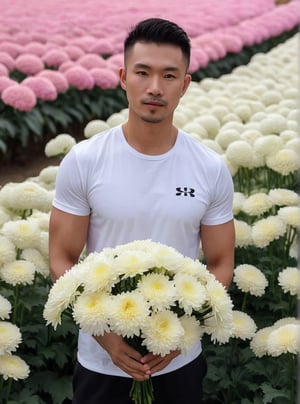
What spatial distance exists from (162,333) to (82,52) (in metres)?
8.55

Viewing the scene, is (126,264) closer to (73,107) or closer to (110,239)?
(110,239)

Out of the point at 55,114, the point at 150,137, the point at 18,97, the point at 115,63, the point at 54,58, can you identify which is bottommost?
the point at 55,114

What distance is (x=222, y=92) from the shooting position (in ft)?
22.9

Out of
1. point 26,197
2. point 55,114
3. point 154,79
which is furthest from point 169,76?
point 55,114

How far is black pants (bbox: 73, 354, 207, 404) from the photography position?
2.30 metres

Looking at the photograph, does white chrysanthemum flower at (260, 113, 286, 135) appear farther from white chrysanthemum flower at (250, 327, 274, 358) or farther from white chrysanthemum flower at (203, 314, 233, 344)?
white chrysanthemum flower at (203, 314, 233, 344)

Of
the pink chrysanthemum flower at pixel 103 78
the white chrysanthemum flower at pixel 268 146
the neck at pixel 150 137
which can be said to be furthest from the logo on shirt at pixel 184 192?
the pink chrysanthemum flower at pixel 103 78

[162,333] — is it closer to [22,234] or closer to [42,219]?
[22,234]

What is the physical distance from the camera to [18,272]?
2.85 meters

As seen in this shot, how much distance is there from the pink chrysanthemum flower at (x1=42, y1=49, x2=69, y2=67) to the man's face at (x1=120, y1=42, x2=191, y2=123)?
23.9 feet

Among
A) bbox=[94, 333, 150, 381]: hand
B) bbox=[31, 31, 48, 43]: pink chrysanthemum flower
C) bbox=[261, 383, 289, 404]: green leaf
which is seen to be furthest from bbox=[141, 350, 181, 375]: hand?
bbox=[31, 31, 48, 43]: pink chrysanthemum flower

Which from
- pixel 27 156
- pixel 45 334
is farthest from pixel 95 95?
pixel 45 334

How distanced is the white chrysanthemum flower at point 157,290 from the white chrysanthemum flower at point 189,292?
22 mm

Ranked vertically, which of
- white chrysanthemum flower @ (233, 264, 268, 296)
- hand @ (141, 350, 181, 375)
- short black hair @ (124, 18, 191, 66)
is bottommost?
white chrysanthemum flower @ (233, 264, 268, 296)
